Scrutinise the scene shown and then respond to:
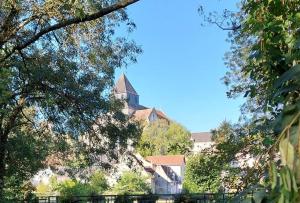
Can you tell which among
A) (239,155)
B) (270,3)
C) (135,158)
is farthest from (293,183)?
(135,158)

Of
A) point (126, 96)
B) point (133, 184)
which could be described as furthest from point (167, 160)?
point (126, 96)

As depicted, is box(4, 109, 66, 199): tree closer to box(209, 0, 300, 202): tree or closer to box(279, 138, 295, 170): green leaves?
box(209, 0, 300, 202): tree

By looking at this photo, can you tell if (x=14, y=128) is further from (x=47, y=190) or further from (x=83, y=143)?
(x=47, y=190)

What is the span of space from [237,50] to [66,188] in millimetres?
14244

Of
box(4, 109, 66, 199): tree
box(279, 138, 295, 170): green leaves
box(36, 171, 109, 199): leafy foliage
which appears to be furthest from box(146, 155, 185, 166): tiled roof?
box(279, 138, 295, 170): green leaves

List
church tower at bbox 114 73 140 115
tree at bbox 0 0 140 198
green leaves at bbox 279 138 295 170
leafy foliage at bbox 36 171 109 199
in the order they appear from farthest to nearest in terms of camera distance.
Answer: leafy foliage at bbox 36 171 109 199 < church tower at bbox 114 73 140 115 < tree at bbox 0 0 140 198 < green leaves at bbox 279 138 295 170

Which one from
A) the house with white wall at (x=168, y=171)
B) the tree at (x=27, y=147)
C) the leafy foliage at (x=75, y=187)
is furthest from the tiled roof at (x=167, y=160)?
the tree at (x=27, y=147)

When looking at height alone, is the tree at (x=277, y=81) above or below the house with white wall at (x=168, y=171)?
below

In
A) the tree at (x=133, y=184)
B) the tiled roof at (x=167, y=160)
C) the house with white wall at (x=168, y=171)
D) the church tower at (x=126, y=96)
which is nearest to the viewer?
the church tower at (x=126, y=96)

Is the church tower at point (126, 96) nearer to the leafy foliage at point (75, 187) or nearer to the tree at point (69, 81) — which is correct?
the tree at point (69, 81)

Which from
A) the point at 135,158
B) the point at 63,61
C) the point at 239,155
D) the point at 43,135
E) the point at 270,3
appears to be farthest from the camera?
the point at 135,158

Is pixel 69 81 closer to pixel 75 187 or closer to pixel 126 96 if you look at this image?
pixel 126 96

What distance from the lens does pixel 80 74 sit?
33.5 feet

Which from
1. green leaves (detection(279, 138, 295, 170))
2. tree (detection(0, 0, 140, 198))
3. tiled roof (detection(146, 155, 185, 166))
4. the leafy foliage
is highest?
tiled roof (detection(146, 155, 185, 166))
